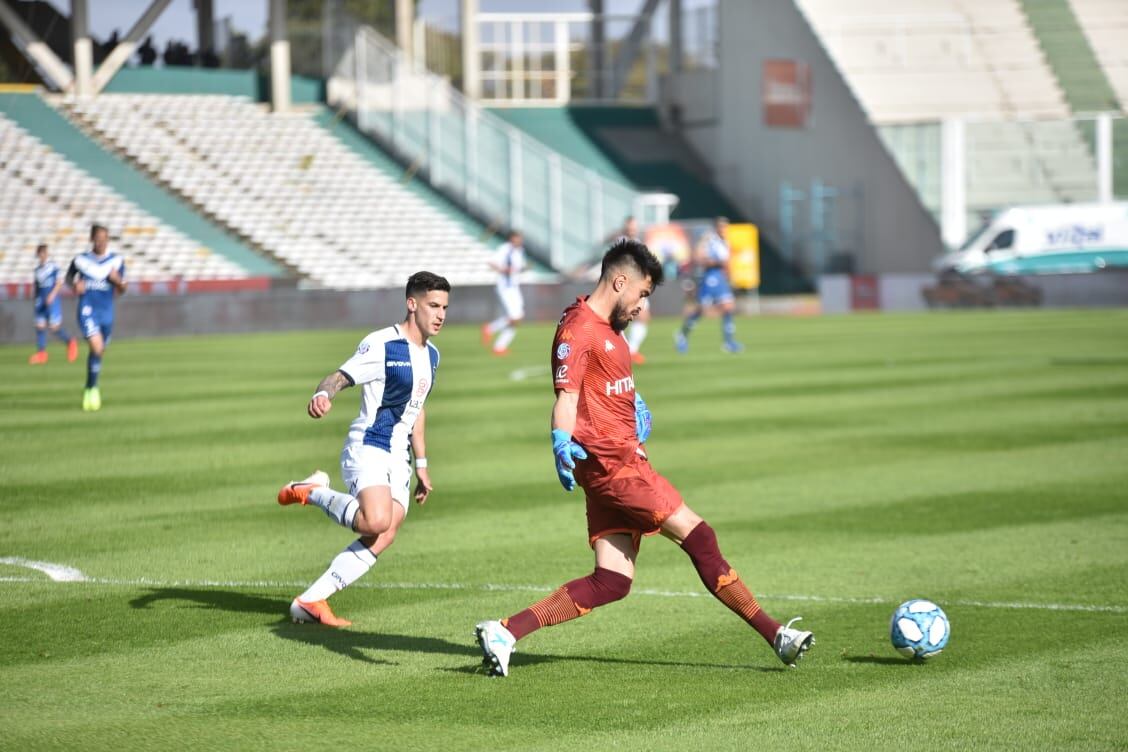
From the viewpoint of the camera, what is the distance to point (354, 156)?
5072 cm

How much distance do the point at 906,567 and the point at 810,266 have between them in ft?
146

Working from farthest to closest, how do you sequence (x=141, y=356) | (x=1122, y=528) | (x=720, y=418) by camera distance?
(x=141, y=356), (x=720, y=418), (x=1122, y=528)

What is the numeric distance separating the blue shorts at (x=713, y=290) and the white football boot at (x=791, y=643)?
23215 millimetres

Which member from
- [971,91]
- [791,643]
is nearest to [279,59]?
[971,91]

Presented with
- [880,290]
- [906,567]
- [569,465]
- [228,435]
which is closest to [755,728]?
[569,465]

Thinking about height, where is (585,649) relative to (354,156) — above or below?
below

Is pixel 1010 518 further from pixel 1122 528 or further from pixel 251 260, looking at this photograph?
pixel 251 260

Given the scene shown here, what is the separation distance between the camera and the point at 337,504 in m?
8.60

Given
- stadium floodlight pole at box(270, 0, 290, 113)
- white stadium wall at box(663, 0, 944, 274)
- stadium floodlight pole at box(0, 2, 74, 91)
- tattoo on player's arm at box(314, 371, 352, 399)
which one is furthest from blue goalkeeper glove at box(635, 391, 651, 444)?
white stadium wall at box(663, 0, 944, 274)

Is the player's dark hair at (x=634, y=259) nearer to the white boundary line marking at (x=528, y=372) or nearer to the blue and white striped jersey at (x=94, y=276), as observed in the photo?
the blue and white striped jersey at (x=94, y=276)

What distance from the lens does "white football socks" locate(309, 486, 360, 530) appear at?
8.52 meters

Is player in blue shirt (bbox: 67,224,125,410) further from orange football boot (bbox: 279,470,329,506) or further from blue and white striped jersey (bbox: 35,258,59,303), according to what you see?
orange football boot (bbox: 279,470,329,506)

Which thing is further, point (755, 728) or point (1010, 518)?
point (1010, 518)

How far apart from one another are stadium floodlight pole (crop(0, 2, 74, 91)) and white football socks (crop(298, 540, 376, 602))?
42712 millimetres
